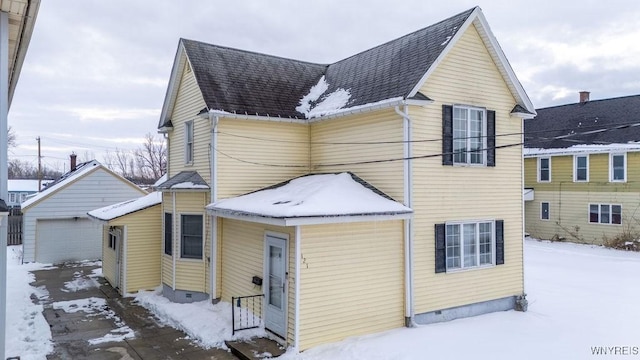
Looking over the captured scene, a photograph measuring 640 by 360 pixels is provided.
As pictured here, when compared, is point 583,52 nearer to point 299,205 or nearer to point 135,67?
point 299,205

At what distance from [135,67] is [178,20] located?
10243 mm

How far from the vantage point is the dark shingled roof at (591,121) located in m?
23.4

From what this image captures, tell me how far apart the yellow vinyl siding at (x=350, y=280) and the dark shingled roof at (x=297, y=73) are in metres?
3.51

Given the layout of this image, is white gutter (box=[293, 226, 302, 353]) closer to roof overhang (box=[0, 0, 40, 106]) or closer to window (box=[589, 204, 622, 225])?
roof overhang (box=[0, 0, 40, 106])

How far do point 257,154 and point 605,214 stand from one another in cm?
2026

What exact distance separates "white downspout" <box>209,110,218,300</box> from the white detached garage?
11.5m

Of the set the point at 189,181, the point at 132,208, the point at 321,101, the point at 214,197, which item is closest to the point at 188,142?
the point at 189,181

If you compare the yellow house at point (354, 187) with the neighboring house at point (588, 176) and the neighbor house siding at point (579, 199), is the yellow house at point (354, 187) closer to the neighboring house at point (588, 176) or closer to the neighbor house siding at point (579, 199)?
the neighboring house at point (588, 176)

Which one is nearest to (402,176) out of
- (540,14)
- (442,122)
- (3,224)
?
(442,122)

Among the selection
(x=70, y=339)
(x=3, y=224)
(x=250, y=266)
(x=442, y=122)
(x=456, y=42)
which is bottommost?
(x=70, y=339)

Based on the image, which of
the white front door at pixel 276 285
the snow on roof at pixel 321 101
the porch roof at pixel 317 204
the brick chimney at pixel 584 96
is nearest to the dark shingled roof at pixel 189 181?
the porch roof at pixel 317 204

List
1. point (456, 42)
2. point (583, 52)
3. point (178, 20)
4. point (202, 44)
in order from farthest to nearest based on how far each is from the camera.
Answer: point (583, 52), point (178, 20), point (202, 44), point (456, 42)

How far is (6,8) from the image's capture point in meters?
5.13

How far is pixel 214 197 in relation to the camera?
1207cm
